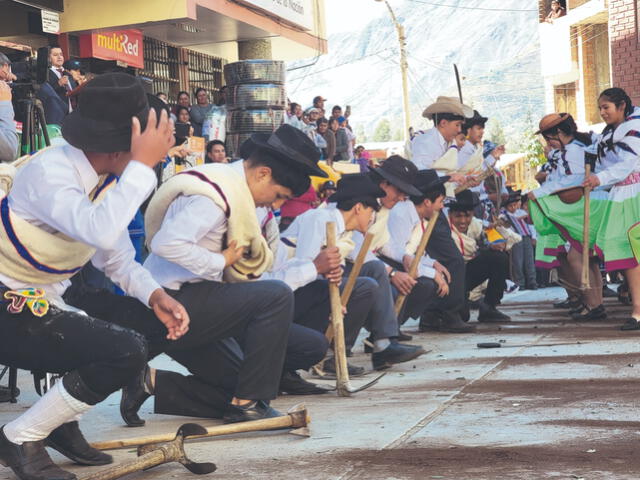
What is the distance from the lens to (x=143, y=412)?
6.21 m

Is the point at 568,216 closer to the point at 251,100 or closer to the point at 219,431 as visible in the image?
the point at 251,100

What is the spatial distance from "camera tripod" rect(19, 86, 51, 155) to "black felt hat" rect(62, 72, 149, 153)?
388 centimetres

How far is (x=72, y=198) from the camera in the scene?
13.6 ft

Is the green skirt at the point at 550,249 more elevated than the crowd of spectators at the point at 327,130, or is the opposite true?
the crowd of spectators at the point at 327,130

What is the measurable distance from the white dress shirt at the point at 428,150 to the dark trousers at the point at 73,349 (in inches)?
253

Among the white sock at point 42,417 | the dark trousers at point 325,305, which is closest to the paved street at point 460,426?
the white sock at point 42,417

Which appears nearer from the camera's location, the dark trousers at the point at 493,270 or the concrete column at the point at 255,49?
the dark trousers at the point at 493,270

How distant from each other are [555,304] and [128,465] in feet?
28.0

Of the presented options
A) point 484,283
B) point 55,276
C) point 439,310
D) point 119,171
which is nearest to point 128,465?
point 55,276

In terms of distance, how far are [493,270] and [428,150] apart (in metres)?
1.39

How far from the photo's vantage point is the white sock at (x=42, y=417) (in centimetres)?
429

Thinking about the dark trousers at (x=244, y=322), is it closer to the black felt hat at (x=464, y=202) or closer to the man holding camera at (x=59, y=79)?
the black felt hat at (x=464, y=202)

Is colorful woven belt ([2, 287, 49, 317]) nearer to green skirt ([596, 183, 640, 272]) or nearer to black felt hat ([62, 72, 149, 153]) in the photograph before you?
black felt hat ([62, 72, 149, 153])

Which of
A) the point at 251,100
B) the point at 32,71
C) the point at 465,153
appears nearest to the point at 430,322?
the point at 465,153
